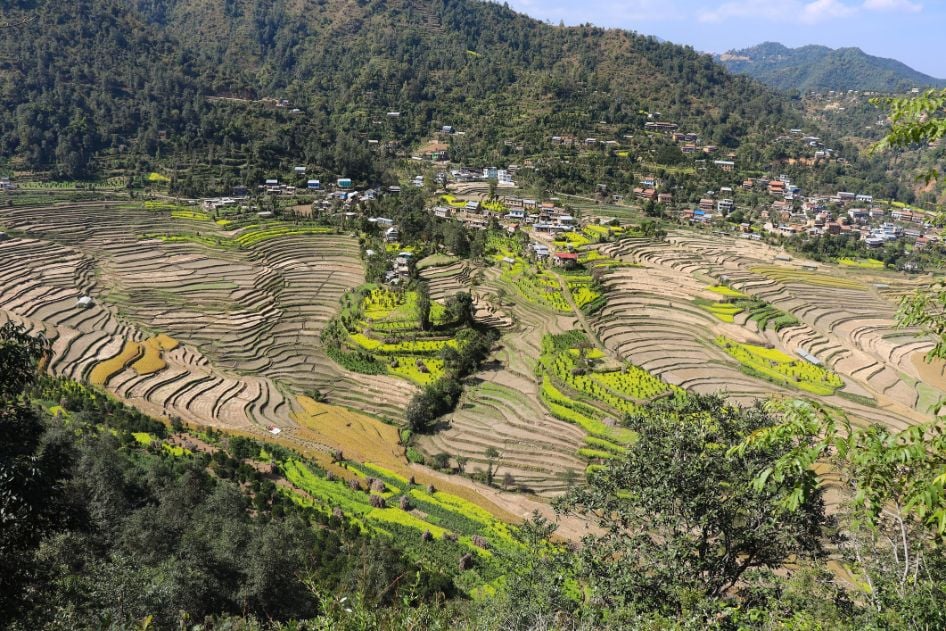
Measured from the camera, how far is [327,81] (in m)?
79.0

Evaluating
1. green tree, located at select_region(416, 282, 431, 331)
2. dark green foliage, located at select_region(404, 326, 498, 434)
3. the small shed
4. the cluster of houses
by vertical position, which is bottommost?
dark green foliage, located at select_region(404, 326, 498, 434)

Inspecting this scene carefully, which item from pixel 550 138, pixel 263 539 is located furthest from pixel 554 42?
pixel 263 539

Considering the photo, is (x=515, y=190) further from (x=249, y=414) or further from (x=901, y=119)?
(x=901, y=119)

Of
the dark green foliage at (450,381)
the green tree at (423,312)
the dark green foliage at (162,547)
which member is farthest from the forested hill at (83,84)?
the dark green foliage at (162,547)

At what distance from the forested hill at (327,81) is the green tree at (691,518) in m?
48.2

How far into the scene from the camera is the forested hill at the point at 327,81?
47844mm

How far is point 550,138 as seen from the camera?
62438mm

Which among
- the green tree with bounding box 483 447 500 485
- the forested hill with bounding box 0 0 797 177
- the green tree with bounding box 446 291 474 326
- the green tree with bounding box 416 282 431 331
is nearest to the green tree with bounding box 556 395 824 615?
the green tree with bounding box 483 447 500 485

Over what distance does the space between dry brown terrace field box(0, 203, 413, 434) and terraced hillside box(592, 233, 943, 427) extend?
13334 mm

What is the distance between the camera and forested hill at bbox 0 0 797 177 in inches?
1884

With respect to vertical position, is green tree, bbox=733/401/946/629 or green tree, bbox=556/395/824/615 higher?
green tree, bbox=733/401/946/629

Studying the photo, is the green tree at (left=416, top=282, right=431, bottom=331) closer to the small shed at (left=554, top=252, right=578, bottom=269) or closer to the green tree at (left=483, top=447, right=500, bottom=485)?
the green tree at (left=483, top=447, right=500, bottom=485)

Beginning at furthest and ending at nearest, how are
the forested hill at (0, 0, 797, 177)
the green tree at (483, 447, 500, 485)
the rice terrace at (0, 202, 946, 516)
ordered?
1. the forested hill at (0, 0, 797, 177)
2. the rice terrace at (0, 202, 946, 516)
3. the green tree at (483, 447, 500, 485)

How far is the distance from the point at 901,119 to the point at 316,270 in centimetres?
3270
